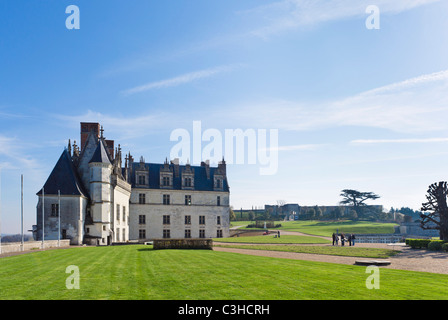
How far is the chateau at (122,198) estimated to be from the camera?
4494cm

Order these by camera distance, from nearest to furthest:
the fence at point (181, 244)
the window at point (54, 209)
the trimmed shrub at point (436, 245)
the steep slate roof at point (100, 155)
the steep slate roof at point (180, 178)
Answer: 1. the fence at point (181, 244)
2. the trimmed shrub at point (436, 245)
3. the window at point (54, 209)
4. the steep slate roof at point (100, 155)
5. the steep slate roof at point (180, 178)

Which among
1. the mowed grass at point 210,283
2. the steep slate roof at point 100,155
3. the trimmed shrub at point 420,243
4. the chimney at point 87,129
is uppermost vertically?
the chimney at point 87,129

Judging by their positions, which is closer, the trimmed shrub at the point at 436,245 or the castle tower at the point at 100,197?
the trimmed shrub at the point at 436,245

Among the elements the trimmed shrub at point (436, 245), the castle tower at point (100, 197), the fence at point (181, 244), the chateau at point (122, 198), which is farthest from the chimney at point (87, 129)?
the trimmed shrub at point (436, 245)

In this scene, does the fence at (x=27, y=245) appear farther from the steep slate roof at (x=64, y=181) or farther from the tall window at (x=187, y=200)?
the tall window at (x=187, y=200)

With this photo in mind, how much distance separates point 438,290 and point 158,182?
58073mm

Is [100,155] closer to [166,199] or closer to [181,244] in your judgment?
[181,244]

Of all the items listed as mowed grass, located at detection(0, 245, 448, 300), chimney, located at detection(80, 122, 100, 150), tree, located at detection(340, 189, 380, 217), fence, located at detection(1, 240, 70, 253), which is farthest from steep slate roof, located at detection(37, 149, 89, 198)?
tree, located at detection(340, 189, 380, 217)

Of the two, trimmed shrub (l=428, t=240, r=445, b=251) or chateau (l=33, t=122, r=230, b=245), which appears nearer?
trimmed shrub (l=428, t=240, r=445, b=251)

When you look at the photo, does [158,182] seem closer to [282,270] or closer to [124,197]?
[124,197]

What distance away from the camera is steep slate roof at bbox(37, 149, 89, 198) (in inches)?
1784

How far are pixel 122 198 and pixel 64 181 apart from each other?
12.2 m

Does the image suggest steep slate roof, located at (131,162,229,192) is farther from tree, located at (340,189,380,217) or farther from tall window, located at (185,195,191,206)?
tree, located at (340,189,380,217)

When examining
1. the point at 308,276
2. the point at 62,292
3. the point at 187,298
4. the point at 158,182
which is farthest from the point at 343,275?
the point at 158,182
